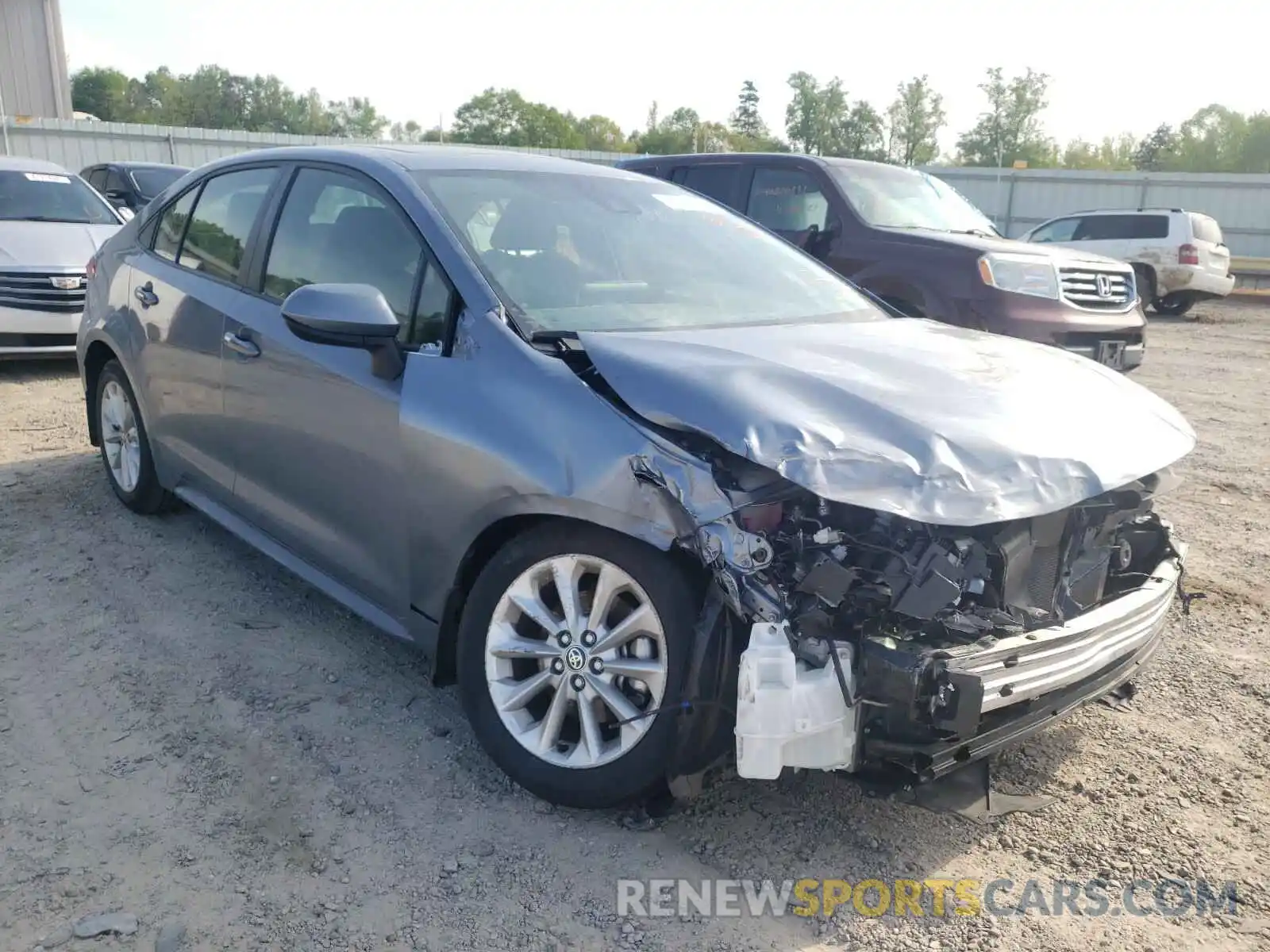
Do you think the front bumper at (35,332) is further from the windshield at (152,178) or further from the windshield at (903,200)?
the windshield at (903,200)

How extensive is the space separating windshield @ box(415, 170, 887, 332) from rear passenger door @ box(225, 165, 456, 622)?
22cm

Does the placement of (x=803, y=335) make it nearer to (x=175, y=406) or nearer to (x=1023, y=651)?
(x=1023, y=651)

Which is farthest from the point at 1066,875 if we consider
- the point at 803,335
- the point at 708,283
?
the point at 708,283

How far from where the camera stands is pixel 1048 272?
7.68 m

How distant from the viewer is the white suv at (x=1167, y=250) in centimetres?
1702

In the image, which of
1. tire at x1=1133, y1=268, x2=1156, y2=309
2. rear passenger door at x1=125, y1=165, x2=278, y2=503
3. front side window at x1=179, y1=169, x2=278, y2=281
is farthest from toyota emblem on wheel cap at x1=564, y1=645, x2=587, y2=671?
tire at x1=1133, y1=268, x2=1156, y2=309

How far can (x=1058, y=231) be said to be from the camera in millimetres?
18672

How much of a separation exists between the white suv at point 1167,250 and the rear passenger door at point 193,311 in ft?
48.8

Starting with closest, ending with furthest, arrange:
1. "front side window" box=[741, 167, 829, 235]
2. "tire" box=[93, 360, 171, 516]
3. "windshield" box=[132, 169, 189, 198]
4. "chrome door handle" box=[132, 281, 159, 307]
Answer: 1. "chrome door handle" box=[132, 281, 159, 307]
2. "tire" box=[93, 360, 171, 516]
3. "front side window" box=[741, 167, 829, 235]
4. "windshield" box=[132, 169, 189, 198]


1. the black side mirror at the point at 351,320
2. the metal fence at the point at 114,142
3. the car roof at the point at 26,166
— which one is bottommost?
the black side mirror at the point at 351,320

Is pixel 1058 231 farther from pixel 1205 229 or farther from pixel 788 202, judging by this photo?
pixel 788 202

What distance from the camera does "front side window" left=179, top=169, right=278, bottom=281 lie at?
13.3ft

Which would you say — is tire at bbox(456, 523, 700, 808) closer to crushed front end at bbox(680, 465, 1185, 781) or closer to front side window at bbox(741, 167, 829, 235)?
crushed front end at bbox(680, 465, 1185, 781)

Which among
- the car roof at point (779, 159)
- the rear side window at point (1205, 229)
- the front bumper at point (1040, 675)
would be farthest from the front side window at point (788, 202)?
the rear side window at point (1205, 229)
